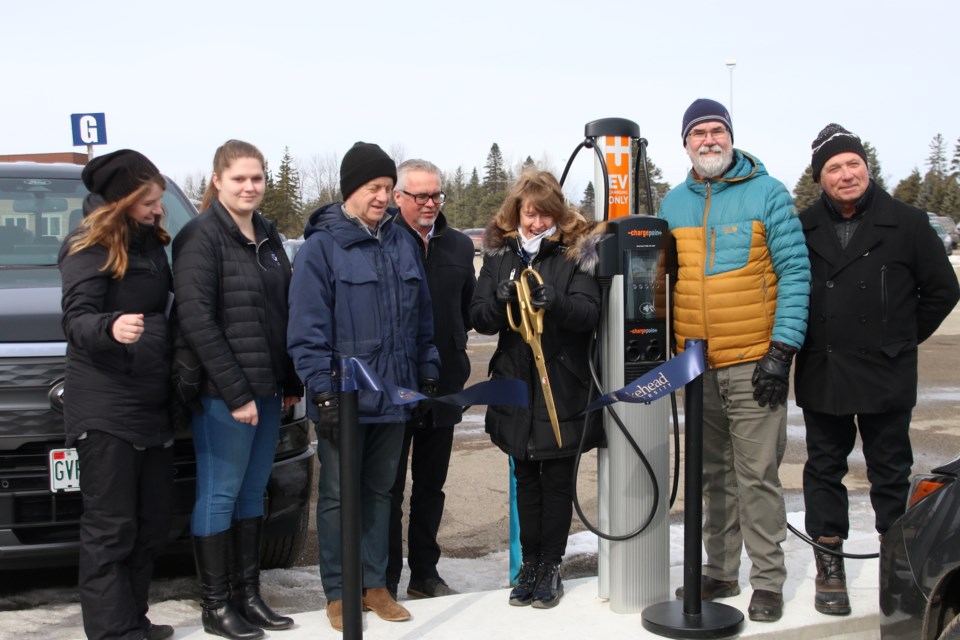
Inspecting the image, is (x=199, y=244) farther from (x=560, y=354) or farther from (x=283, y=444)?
(x=560, y=354)

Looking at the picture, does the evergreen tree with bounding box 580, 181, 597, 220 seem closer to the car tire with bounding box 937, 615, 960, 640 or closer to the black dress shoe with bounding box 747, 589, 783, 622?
the black dress shoe with bounding box 747, 589, 783, 622

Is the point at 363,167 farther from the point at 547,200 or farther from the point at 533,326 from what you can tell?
the point at 533,326

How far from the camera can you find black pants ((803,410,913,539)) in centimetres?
410

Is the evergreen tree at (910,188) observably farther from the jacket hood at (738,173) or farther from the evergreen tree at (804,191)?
the jacket hood at (738,173)

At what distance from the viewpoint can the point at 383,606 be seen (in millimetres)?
3969

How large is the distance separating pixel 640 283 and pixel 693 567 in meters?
1.15

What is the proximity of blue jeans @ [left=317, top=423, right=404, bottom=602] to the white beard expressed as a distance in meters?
1.63

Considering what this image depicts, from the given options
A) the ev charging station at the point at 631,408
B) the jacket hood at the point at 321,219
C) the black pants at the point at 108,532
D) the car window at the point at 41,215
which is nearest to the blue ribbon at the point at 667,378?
the ev charging station at the point at 631,408

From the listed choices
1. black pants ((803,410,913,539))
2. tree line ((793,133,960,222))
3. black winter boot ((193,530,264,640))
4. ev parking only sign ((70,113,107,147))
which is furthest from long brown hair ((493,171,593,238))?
tree line ((793,133,960,222))

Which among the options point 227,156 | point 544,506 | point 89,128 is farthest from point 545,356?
point 89,128

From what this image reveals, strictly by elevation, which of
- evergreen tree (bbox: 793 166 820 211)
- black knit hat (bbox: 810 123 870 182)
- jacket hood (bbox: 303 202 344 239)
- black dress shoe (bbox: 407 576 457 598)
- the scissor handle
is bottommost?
black dress shoe (bbox: 407 576 457 598)

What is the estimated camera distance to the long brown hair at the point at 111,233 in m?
3.40

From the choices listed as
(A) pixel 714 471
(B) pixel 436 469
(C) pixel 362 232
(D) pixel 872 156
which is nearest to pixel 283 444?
(B) pixel 436 469

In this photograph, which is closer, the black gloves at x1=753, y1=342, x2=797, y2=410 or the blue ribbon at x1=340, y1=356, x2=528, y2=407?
the blue ribbon at x1=340, y1=356, x2=528, y2=407
